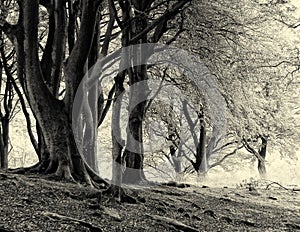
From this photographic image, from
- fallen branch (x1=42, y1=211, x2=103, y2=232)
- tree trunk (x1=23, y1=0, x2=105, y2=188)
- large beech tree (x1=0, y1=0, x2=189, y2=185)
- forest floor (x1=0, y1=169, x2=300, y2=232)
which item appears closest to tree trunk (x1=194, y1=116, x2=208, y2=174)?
forest floor (x1=0, y1=169, x2=300, y2=232)

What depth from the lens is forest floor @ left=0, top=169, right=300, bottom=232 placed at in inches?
302

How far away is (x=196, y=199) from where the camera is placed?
542 inches

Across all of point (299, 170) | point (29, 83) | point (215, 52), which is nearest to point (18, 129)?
point (299, 170)

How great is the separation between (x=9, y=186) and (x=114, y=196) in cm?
196

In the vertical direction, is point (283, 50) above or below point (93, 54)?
above

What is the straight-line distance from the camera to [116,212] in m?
9.05

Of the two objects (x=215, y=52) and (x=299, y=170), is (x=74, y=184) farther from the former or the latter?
(x=299, y=170)

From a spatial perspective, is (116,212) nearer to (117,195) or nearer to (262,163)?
(117,195)

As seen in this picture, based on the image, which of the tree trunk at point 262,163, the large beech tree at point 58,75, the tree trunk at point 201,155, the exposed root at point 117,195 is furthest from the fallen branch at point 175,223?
the tree trunk at point 262,163

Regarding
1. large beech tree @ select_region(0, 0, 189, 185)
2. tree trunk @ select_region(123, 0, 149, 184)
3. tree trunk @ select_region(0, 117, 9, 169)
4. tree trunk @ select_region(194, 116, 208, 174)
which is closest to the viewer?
large beech tree @ select_region(0, 0, 189, 185)

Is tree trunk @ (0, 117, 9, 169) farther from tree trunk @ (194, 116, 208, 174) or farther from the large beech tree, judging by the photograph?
tree trunk @ (194, 116, 208, 174)

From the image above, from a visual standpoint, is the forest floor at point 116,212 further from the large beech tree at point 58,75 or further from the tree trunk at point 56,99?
the large beech tree at point 58,75

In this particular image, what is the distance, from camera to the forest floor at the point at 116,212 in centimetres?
768

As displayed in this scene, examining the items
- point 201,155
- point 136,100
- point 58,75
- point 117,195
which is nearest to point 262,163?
point 201,155
